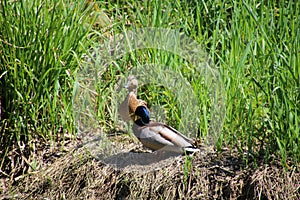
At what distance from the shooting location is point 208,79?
354 centimetres

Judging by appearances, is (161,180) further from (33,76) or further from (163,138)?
(33,76)

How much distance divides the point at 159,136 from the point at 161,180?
0.76ft

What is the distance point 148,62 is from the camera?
3.76 metres

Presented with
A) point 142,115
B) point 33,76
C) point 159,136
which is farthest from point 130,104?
point 33,76

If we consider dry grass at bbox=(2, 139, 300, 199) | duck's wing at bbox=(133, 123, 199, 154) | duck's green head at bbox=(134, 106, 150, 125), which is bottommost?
dry grass at bbox=(2, 139, 300, 199)

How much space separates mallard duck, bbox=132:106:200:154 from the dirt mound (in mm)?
78

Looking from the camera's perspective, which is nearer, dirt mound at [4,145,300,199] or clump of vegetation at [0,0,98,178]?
dirt mound at [4,145,300,199]

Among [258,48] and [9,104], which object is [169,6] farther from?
[9,104]

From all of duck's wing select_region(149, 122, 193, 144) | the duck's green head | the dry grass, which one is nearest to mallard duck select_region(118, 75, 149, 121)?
the duck's green head

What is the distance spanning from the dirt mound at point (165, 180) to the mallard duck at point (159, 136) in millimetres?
78

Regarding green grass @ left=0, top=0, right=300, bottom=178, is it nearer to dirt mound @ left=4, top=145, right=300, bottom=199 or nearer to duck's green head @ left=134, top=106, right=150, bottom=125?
dirt mound @ left=4, top=145, right=300, bottom=199

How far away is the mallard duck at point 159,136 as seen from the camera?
3262 millimetres

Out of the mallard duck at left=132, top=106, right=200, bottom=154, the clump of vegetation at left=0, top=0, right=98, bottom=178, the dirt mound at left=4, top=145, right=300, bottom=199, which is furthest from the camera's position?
the clump of vegetation at left=0, top=0, right=98, bottom=178

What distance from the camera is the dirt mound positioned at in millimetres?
3096
